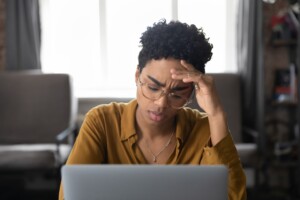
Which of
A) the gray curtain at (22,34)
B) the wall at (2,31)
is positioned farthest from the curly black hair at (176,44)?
the wall at (2,31)

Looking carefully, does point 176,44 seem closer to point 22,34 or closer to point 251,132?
point 251,132

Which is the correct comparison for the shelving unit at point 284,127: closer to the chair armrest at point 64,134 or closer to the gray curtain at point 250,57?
the gray curtain at point 250,57

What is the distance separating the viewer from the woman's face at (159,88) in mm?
1181

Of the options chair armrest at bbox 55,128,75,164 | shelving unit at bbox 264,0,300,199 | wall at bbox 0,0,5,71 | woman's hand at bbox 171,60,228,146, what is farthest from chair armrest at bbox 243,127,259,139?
wall at bbox 0,0,5,71

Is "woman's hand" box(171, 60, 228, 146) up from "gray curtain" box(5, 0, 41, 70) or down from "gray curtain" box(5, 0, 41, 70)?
down

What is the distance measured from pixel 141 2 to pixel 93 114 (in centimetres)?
259

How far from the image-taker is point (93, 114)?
4.34 feet

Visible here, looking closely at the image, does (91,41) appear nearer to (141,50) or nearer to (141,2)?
(141,2)

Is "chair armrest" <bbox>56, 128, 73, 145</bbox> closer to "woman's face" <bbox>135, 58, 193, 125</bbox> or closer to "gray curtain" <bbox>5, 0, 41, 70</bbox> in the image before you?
"gray curtain" <bbox>5, 0, 41, 70</bbox>

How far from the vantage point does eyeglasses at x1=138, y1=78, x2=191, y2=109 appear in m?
1.20

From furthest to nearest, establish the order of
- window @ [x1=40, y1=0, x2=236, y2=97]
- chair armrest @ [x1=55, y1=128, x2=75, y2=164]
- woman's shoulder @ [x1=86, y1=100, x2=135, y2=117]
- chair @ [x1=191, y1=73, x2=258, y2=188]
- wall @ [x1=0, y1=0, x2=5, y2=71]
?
1. window @ [x1=40, y1=0, x2=236, y2=97]
2. wall @ [x1=0, y1=0, x2=5, y2=71]
3. chair @ [x1=191, y1=73, x2=258, y2=188]
4. chair armrest @ [x1=55, y1=128, x2=75, y2=164]
5. woman's shoulder @ [x1=86, y1=100, x2=135, y2=117]

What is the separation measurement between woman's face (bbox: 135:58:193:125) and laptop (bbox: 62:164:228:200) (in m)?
0.42

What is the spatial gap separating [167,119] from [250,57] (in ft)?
7.23

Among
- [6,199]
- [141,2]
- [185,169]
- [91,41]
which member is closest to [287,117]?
[141,2]
